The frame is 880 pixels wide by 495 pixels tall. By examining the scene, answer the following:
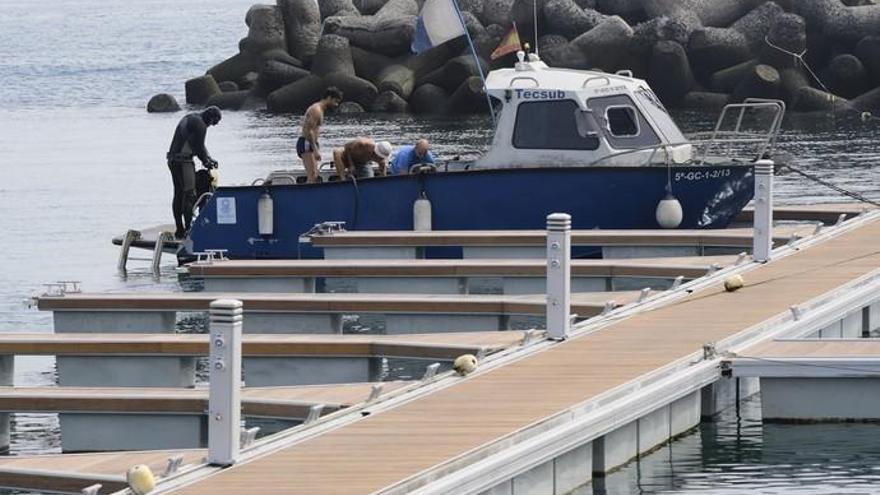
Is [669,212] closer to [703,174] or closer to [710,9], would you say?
[703,174]

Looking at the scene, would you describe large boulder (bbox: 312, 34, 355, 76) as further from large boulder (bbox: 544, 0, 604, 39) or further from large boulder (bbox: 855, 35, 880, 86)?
large boulder (bbox: 855, 35, 880, 86)

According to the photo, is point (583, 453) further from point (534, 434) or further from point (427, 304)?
point (427, 304)

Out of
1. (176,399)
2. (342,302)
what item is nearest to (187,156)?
(342,302)

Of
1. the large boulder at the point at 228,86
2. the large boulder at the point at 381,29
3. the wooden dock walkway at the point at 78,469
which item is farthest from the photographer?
the large boulder at the point at 228,86

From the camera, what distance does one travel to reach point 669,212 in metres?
21.5

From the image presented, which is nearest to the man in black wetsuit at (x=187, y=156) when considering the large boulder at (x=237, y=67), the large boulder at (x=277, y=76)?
the large boulder at (x=277, y=76)

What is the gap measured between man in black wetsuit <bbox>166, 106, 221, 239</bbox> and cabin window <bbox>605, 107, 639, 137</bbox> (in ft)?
14.7

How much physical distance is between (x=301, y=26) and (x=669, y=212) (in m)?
38.6

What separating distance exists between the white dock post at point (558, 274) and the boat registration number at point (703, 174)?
682 centimetres

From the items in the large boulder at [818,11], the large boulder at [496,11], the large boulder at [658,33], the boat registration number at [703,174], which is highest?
the large boulder at [496,11]

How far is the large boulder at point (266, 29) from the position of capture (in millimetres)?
59281

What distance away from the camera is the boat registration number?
21.3m

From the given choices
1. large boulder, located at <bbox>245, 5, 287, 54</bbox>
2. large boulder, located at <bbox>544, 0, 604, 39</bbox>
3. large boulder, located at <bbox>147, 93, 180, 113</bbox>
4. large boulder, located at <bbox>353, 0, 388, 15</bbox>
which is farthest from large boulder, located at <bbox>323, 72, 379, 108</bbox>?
large boulder, located at <bbox>353, 0, 388, 15</bbox>

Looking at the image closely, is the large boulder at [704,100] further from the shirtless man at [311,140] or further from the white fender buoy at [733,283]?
the white fender buoy at [733,283]
